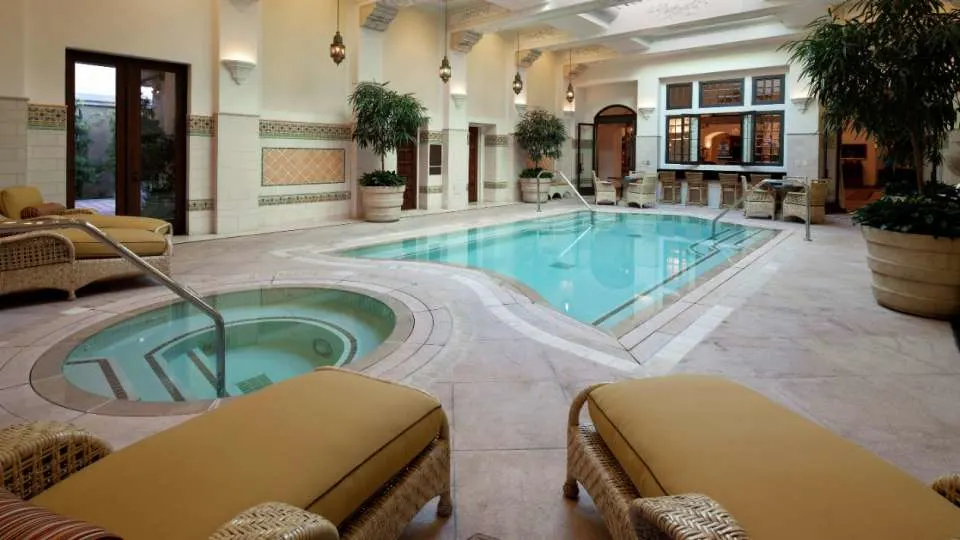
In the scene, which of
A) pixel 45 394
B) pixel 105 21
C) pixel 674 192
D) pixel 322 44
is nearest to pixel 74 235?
pixel 45 394

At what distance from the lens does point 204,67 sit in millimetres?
8648

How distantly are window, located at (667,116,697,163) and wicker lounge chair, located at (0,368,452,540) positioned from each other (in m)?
14.5

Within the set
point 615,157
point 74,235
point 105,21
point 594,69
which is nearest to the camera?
point 74,235

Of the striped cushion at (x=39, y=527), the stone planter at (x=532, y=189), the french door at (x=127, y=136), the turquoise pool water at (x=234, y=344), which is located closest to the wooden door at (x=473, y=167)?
the stone planter at (x=532, y=189)

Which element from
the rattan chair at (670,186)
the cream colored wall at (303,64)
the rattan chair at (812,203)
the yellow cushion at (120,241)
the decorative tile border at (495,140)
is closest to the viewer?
the yellow cushion at (120,241)

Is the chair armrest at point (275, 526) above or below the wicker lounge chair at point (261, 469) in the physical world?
above

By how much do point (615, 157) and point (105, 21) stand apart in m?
13.6

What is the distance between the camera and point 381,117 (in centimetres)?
1027

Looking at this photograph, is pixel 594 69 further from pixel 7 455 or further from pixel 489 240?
pixel 7 455

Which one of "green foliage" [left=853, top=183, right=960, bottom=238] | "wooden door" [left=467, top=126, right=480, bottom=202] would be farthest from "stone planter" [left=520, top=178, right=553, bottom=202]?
"green foliage" [left=853, top=183, right=960, bottom=238]

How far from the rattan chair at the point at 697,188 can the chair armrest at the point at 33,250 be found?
12.9 meters

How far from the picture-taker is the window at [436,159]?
1273 cm

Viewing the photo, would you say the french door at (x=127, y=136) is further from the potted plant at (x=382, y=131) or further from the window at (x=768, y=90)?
the window at (x=768, y=90)

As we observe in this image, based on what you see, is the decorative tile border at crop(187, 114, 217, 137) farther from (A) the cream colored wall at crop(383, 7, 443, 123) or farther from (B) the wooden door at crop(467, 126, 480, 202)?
(B) the wooden door at crop(467, 126, 480, 202)
